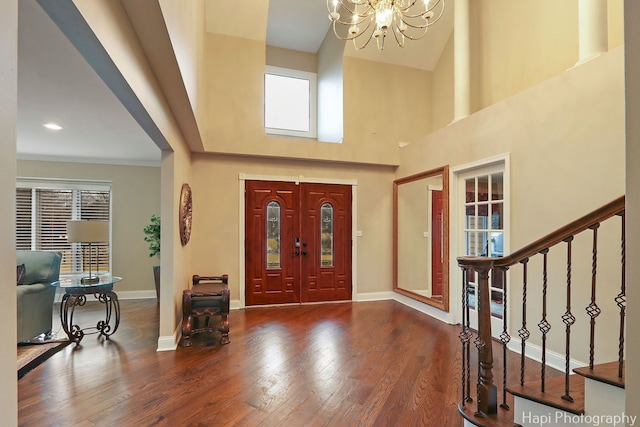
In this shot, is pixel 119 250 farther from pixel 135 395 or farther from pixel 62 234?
pixel 135 395

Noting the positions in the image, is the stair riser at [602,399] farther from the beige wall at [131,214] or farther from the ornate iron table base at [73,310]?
the beige wall at [131,214]

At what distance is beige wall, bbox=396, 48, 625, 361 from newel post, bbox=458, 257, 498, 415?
52.5 inches

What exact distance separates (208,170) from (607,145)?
178 inches

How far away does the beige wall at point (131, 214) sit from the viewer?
550 centimetres

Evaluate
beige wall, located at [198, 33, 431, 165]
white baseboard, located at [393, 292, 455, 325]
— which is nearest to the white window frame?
beige wall, located at [198, 33, 431, 165]

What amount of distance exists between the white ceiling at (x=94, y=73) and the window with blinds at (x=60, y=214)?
0.49 meters

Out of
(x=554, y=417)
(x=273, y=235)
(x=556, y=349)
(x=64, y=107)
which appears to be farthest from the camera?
(x=273, y=235)

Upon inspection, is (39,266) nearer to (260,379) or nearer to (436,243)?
(260,379)

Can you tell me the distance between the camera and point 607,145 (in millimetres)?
2488

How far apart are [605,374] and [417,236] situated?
3903 millimetres

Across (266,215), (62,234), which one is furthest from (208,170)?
(62,234)

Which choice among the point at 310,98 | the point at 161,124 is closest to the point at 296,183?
the point at 310,98

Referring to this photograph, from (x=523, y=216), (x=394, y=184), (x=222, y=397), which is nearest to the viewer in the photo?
(x=222, y=397)

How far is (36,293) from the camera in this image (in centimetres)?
346
